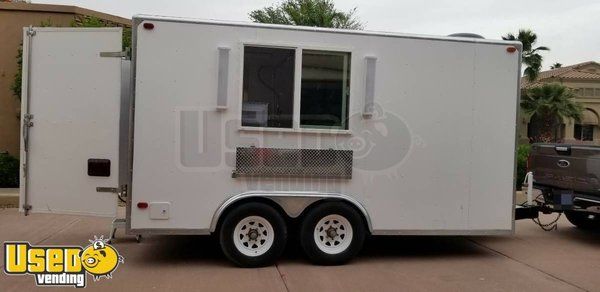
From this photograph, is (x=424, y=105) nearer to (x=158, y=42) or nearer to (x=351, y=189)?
(x=351, y=189)

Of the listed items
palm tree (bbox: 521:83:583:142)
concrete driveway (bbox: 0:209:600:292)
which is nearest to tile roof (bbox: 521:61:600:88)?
palm tree (bbox: 521:83:583:142)

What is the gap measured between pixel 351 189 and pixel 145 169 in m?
2.30

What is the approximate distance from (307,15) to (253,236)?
16.8 m

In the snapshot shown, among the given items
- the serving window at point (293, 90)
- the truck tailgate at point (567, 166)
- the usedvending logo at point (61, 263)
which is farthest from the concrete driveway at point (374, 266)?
the serving window at point (293, 90)

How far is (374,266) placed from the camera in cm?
653

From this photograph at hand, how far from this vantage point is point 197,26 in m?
6.15

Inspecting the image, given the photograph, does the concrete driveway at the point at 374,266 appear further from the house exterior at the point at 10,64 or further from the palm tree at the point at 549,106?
the palm tree at the point at 549,106

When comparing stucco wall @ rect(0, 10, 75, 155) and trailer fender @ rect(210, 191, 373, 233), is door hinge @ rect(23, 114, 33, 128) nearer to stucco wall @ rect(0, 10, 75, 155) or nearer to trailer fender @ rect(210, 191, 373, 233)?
trailer fender @ rect(210, 191, 373, 233)

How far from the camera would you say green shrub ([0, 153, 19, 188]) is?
11.4m

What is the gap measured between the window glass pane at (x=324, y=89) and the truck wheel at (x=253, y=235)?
1.10 m

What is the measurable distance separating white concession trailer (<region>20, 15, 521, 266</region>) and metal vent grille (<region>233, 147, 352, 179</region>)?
16 mm

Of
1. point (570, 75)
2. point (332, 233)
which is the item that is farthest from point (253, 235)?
point (570, 75)

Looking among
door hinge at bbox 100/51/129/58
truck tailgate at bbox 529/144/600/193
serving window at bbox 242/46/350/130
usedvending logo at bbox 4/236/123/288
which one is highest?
door hinge at bbox 100/51/129/58

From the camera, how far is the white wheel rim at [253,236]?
247 inches
